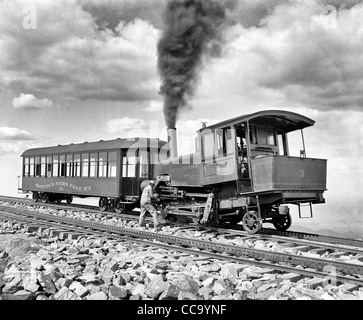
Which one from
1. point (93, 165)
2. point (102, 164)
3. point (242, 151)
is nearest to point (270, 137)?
point (242, 151)

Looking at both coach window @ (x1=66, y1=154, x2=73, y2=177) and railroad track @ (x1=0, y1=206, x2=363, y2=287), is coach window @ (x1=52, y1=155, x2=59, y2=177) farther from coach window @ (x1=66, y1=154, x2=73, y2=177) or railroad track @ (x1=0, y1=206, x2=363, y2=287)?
railroad track @ (x1=0, y1=206, x2=363, y2=287)

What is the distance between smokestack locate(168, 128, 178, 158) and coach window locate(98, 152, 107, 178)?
3219 mm

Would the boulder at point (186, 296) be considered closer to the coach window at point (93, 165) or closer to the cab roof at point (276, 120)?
the cab roof at point (276, 120)

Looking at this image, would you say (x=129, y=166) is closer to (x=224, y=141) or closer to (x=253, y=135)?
(x=224, y=141)

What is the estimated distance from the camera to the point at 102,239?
8648 mm

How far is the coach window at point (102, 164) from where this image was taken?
16.0 m

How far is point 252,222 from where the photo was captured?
9406 mm

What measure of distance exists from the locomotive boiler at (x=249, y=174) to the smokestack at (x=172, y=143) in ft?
5.75

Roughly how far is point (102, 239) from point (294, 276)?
4.79 meters

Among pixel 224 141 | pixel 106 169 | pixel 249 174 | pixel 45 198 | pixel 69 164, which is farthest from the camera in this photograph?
pixel 45 198

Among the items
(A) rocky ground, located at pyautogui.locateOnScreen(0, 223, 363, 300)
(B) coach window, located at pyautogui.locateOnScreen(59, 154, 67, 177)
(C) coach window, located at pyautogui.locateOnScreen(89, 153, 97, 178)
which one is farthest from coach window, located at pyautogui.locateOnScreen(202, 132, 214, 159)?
(B) coach window, located at pyautogui.locateOnScreen(59, 154, 67, 177)

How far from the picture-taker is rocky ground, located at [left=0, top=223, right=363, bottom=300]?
14.8 ft

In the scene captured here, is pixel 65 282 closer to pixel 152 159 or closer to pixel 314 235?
pixel 314 235

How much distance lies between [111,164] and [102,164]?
69 cm
